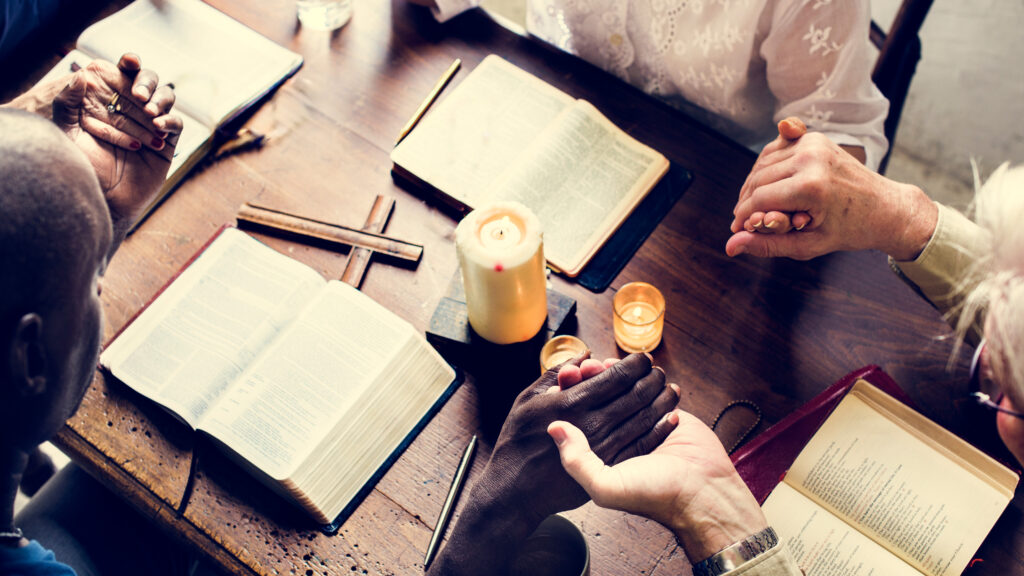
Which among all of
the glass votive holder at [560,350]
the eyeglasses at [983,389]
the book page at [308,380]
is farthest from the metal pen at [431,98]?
the eyeglasses at [983,389]

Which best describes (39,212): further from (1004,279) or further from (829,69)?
(829,69)

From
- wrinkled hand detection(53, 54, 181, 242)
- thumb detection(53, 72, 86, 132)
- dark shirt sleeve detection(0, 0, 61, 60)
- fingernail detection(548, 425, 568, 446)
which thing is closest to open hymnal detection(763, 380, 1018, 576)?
fingernail detection(548, 425, 568, 446)

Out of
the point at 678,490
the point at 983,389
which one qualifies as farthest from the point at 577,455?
the point at 983,389

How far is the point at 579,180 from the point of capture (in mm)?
1233

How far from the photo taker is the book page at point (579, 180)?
3.91 feet

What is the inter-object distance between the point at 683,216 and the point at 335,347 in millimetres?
655

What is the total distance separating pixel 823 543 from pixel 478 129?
905 mm

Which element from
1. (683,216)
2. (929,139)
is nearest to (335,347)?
(683,216)

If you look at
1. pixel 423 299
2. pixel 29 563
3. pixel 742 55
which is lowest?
pixel 29 563

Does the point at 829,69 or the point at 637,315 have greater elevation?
the point at 829,69

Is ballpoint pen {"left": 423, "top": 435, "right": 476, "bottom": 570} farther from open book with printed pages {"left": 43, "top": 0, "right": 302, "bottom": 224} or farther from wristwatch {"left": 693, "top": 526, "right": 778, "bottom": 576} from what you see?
open book with printed pages {"left": 43, "top": 0, "right": 302, "bottom": 224}

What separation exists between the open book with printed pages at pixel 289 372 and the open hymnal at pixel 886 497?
1.86 ft

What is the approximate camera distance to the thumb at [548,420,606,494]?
2.88 feet

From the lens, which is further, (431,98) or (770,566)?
(431,98)
